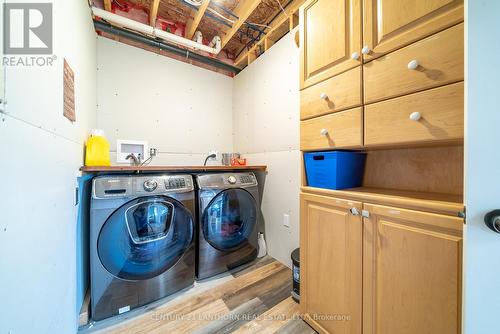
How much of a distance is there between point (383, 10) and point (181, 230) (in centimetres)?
179

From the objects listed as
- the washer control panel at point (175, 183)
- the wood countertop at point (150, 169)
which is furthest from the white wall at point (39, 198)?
the washer control panel at point (175, 183)

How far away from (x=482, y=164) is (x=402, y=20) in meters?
0.66

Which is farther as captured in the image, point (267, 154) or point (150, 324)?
point (267, 154)

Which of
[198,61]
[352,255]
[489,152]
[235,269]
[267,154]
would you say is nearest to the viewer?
[489,152]

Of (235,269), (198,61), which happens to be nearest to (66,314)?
(235,269)

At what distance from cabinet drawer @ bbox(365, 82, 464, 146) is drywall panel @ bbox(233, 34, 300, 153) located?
0.83m

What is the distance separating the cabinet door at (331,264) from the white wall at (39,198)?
3.88 ft

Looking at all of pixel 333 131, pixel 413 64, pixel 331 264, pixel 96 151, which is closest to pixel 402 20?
pixel 413 64

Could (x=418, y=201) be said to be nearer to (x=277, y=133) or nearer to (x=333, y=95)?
(x=333, y=95)

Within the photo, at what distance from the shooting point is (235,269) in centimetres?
172

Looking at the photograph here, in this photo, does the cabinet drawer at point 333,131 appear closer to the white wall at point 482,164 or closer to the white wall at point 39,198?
the white wall at point 482,164

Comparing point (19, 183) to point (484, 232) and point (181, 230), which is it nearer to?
point (181, 230)

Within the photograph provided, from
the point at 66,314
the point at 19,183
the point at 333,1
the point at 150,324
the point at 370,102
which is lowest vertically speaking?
the point at 150,324

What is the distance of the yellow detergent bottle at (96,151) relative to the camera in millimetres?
1244
